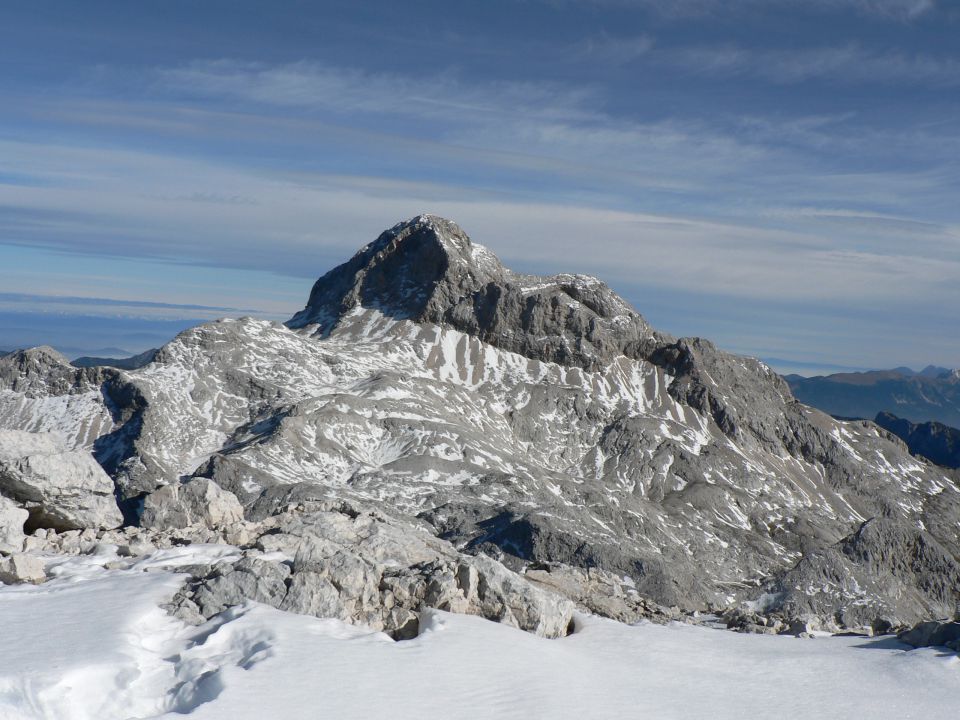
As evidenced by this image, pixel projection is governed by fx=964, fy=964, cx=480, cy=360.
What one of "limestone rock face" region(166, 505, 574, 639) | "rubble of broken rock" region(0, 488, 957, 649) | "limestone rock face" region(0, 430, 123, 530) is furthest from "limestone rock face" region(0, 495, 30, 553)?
"limestone rock face" region(166, 505, 574, 639)

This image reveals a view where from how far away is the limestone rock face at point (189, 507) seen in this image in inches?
1727

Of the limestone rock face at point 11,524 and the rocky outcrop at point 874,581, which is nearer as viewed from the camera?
the limestone rock face at point 11,524

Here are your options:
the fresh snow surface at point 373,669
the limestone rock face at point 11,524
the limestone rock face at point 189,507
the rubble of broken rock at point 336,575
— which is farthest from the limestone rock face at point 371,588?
the limestone rock face at point 11,524

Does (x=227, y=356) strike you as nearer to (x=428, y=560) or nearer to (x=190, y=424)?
(x=190, y=424)

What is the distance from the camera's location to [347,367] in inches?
7313

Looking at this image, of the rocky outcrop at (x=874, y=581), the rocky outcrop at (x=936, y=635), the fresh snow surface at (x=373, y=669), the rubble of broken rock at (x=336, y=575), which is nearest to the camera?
the fresh snow surface at (x=373, y=669)

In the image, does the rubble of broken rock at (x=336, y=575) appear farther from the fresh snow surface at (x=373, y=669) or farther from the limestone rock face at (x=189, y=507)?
the limestone rock face at (x=189, y=507)

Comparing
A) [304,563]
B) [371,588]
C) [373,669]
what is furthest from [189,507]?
[373,669]

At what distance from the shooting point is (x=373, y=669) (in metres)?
27.8

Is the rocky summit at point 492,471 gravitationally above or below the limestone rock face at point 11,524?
below

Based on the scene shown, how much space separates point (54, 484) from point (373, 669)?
1953 centimetres

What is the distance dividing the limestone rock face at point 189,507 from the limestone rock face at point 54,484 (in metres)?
1.69

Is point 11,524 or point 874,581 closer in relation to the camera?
point 11,524

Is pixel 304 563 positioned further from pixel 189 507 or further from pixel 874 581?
pixel 874 581
